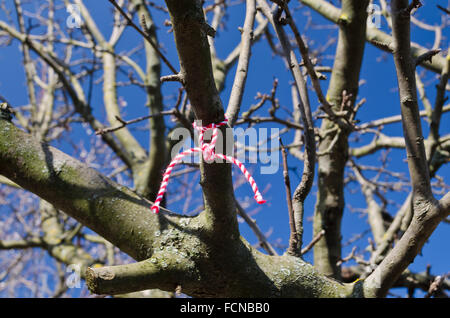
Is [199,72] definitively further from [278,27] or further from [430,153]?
[430,153]

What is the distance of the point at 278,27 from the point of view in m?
1.57

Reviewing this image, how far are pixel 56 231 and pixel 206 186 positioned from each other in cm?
246

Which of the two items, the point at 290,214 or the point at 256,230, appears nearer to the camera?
the point at 290,214

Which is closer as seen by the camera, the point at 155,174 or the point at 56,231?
the point at 155,174

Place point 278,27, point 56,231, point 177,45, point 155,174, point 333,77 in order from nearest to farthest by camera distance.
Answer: point 177,45 < point 278,27 < point 333,77 < point 155,174 < point 56,231

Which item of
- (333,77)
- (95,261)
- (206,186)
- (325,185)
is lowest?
(206,186)

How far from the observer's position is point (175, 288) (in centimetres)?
120

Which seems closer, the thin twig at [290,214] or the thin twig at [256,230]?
the thin twig at [290,214]

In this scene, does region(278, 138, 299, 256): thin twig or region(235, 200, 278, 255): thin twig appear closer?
region(278, 138, 299, 256): thin twig
